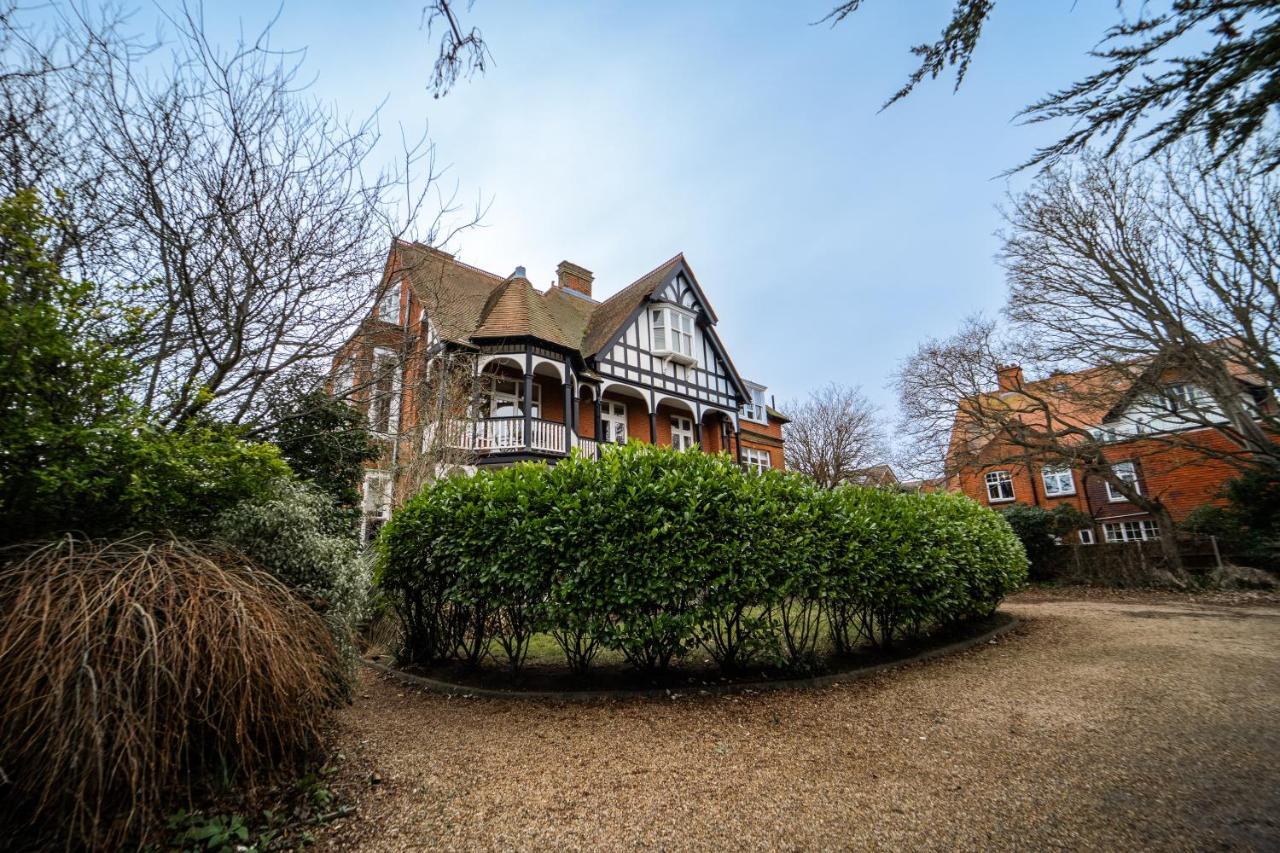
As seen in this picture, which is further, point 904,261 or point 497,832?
point 904,261

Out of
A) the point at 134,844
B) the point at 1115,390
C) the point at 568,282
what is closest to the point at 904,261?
the point at 134,844

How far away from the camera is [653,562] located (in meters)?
5.03

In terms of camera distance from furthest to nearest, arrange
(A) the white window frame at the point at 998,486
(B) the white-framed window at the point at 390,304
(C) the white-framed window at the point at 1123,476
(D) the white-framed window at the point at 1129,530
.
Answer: (A) the white window frame at the point at 998,486, (D) the white-framed window at the point at 1129,530, (C) the white-framed window at the point at 1123,476, (B) the white-framed window at the point at 390,304

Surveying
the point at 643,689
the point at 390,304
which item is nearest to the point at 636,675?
→ the point at 643,689

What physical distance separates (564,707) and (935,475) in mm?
18286

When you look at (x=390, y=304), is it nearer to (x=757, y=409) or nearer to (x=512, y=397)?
(x=512, y=397)

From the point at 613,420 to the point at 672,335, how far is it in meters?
3.88

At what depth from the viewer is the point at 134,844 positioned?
8.18 feet

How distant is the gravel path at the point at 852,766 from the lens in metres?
2.91

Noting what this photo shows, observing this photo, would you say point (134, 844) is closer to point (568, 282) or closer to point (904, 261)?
point (904, 261)

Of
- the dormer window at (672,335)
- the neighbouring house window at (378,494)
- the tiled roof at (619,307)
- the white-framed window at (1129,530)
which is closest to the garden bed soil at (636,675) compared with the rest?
the neighbouring house window at (378,494)

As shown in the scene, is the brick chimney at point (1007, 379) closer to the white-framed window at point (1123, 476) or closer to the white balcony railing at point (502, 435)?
the white-framed window at point (1123, 476)

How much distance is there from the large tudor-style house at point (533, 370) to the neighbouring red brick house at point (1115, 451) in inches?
365

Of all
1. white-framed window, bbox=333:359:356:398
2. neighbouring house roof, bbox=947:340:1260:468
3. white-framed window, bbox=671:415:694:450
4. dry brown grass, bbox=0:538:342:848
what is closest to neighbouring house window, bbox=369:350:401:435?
white-framed window, bbox=333:359:356:398
